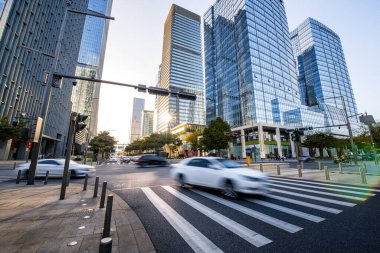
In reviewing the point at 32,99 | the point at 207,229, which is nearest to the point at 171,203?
the point at 207,229

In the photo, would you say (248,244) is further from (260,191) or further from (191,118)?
(191,118)

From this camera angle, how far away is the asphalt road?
9.63 feet

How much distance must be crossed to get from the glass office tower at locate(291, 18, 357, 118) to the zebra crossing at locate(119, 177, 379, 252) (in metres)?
103

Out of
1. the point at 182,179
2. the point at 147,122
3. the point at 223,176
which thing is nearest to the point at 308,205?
the point at 223,176

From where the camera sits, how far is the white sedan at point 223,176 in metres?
6.06

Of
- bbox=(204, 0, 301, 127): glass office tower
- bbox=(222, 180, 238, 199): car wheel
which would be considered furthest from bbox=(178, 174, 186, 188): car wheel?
bbox=(204, 0, 301, 127): glass office tower

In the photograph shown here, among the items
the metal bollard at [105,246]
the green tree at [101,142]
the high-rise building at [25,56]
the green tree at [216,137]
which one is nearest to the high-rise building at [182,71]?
the green tree at [101,142]

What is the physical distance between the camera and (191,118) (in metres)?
104

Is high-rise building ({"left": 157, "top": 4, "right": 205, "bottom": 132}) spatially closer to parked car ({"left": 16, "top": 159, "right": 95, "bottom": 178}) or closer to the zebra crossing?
parked car ({"left": 16, "top": 159, "right": 95, "bottom": 178})

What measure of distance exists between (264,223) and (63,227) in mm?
4669

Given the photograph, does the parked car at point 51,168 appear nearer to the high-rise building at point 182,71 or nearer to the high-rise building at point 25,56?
the high-rise building at point 25,56

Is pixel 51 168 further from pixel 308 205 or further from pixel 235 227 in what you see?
pixel 308 205

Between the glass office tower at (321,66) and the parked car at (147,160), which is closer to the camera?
the parked car at (147,160)

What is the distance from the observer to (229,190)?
6.40 m
